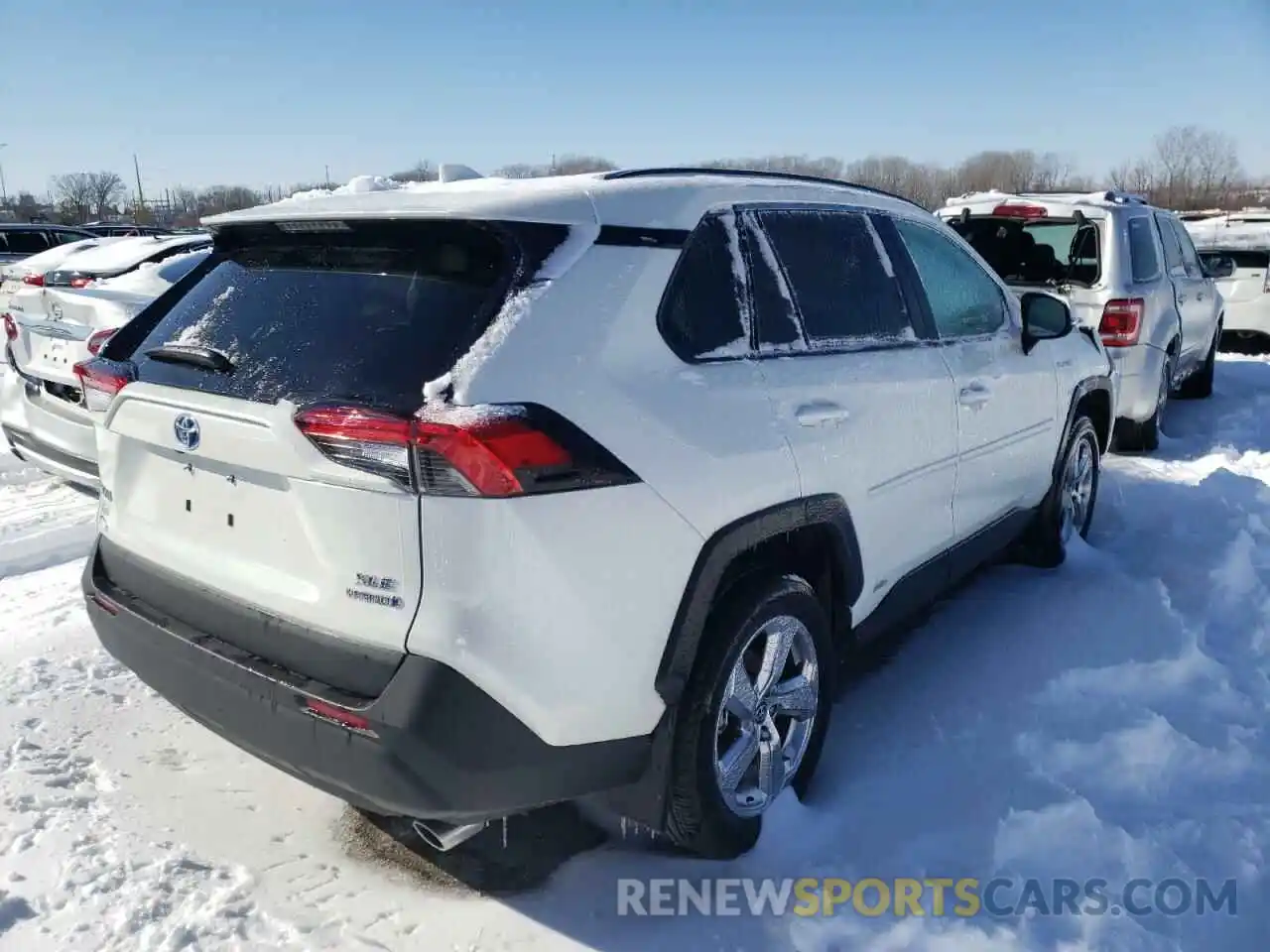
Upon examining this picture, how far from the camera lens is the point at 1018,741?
3.17 metres

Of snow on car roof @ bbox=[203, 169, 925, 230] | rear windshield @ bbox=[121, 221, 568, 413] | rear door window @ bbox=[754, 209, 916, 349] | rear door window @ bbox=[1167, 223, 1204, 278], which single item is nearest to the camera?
rear windshield @ bbox=[121, 221, 568, 413]

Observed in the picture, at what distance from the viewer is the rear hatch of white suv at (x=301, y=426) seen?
204 centimetres

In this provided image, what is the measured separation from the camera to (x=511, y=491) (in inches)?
77.9

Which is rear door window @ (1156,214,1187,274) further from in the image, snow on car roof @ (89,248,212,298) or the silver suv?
snow on car roof @ (89,248,212,298)

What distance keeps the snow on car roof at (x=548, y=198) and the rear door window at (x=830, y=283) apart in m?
0.14

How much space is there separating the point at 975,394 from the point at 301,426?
2.55 metres

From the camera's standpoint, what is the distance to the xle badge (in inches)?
79.7

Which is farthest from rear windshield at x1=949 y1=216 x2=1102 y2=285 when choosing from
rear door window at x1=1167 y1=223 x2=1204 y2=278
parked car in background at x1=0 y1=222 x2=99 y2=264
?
parked car in background at x1=0 y1=222 x2=99 y2=264

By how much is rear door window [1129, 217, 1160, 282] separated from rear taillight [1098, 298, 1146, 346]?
0.23 meters

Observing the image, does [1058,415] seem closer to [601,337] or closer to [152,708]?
[601,337]

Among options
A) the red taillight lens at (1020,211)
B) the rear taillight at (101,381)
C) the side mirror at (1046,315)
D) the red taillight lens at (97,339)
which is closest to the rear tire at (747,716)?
the rear taillight at (101,381)

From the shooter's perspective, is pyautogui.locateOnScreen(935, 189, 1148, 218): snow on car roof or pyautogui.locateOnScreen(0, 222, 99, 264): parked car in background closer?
pyautogui.locateOnScreen(935, 189, 1148, 218): snow on car roof

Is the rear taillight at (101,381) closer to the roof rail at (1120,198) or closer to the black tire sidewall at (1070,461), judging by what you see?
the black tire sidewall at (1070,461)

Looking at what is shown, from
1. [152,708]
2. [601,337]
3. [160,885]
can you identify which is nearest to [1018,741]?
[601,337]
